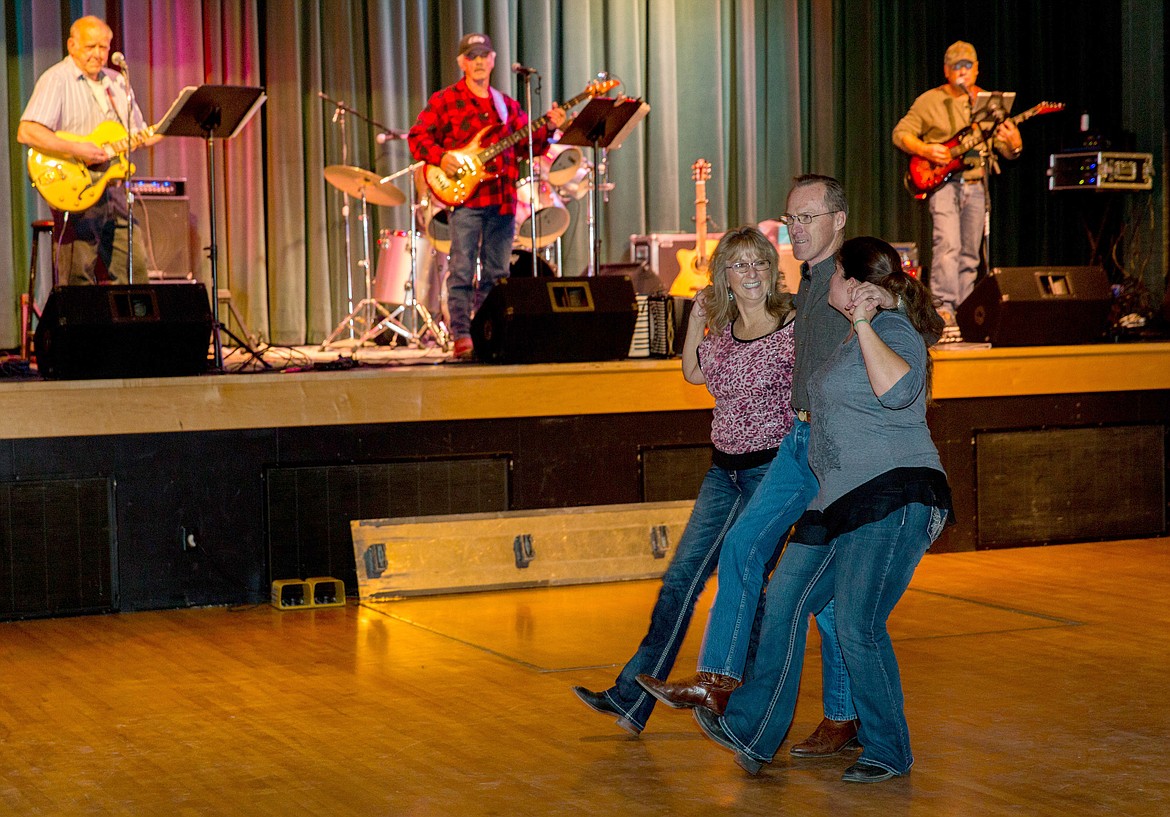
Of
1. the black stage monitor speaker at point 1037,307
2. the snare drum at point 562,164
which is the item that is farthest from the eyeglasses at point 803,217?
the snare drum at point 562,164

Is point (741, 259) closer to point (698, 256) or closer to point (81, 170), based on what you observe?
point (81, 170)

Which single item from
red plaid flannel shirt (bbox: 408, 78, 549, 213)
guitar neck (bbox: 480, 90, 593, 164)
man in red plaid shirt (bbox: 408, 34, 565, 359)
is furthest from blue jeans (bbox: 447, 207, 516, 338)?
guitar neck (bbox: 480, 90, 593, 164)

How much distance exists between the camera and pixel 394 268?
9.77 m

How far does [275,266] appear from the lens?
10641 mm

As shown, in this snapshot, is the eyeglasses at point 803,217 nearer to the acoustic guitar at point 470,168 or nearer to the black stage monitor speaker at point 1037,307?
the acoustic guitar at point 470,168

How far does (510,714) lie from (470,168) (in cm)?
353

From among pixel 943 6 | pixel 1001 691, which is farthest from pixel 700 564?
pixel 943 6

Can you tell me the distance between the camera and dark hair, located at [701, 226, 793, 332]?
3990mm

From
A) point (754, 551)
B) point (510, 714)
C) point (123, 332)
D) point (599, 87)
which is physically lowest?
point (510, 714)

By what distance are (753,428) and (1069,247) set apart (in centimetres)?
912

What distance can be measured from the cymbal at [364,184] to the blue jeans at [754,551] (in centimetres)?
614

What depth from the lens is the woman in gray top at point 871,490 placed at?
3477 millimetres

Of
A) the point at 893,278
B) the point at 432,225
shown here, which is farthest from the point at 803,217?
the point at 432,225

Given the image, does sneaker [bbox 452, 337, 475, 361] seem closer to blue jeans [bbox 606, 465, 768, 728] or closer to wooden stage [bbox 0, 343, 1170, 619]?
wooden stage [bbox 0, 343, 1170, 619]
